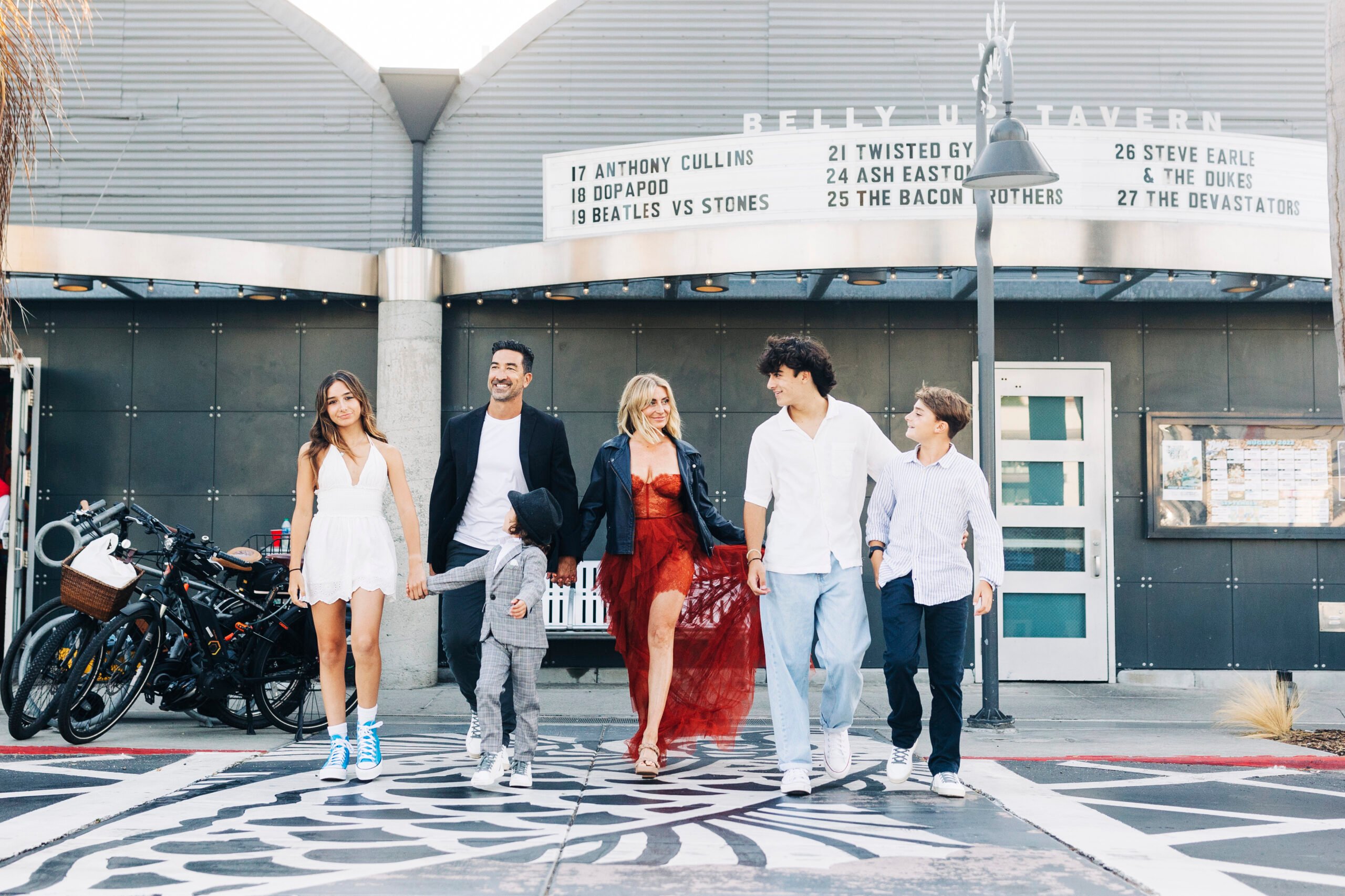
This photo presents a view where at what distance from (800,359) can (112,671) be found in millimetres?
4357

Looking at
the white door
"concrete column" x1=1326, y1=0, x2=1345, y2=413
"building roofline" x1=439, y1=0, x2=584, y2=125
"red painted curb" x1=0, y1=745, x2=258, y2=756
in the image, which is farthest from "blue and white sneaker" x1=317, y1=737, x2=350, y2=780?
"building roofline" x1=439, y1=0, x2=584, y2=125

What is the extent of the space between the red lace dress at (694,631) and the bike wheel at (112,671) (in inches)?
109

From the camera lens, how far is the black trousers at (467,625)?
19.7 feet

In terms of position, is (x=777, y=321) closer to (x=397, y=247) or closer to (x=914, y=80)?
(x=914, y=80)

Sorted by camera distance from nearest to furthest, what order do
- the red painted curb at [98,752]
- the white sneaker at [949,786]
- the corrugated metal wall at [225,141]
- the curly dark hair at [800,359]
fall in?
the white sneaker at [949,786] < the curly dark hair at [800,359] < the red painted curb at [98,752] < the corrugated metal wall at [225,141]

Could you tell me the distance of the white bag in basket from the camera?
6.86 metres

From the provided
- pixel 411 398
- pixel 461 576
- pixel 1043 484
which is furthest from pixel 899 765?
pixel 411 398

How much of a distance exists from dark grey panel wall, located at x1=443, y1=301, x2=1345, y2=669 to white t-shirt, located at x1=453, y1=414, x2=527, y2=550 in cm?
452

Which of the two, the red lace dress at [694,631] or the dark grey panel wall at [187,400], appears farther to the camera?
the dark grey panel wall at [187,400]

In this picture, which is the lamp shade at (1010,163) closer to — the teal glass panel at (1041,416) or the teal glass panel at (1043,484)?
the teal glass panel at (1041,416)

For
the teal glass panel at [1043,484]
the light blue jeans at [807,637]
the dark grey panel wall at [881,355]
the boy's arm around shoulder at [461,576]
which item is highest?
the dark grey panel wall at [881,355]

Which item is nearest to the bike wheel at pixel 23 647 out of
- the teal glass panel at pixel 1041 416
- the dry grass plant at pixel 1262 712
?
the dry grass plant at pixel 1262 712

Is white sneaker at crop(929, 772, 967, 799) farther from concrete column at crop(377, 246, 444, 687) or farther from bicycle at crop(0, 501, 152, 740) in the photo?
concrete column at crop(377, 246, 444, 687)

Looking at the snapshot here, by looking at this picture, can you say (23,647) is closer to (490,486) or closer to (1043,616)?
(490,486)
